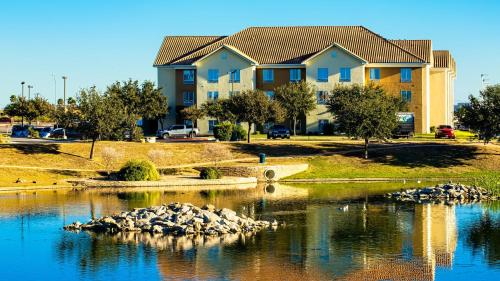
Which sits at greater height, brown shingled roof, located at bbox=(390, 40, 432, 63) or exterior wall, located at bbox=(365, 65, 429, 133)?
brown shingled roof, located at bbox=(390, 40, 432, 63)

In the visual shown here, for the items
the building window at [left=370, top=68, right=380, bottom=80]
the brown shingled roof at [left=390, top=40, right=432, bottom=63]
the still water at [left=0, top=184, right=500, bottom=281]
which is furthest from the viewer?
the building window at [left=370, top=68, right=380, bottom=80]

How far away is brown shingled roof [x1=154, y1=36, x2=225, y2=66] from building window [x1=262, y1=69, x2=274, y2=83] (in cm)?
987

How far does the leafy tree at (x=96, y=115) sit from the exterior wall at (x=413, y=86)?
42.2 m

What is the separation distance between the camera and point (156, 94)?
103000mm

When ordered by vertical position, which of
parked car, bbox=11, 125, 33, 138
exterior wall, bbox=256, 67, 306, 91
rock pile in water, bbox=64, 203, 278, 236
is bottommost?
rock pile in water, bbox=64, 203, 278, 236

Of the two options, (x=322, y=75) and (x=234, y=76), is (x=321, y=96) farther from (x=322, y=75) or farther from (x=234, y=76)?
(x=234, y=76)

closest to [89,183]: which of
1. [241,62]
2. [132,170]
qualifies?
[132,170]

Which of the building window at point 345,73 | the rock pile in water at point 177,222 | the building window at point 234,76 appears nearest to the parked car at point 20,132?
the building window at point 234,76

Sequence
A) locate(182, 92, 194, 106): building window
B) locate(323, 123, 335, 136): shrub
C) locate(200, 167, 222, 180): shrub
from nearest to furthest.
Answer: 1. locate(200, 167, 222, 180): shrub
2. locate(323, 123, 335, 136): shrub
3. locate(182, 92, 194, 106): building window

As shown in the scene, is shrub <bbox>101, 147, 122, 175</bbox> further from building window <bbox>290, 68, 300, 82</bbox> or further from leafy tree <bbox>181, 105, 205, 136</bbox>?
building window <bbox>290, 68, 300, 82</bbox>

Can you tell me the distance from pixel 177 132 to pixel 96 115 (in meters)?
28.4

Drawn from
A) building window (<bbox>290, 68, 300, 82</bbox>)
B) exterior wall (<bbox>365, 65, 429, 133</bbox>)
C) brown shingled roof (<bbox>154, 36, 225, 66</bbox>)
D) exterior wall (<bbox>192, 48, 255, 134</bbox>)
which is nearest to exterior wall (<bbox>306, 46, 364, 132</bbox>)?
building window (<bbox>290, 68, 300, 82</bbox>)

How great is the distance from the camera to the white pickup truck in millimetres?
100938

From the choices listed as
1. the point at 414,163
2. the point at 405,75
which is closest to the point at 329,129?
the point at 405,75
